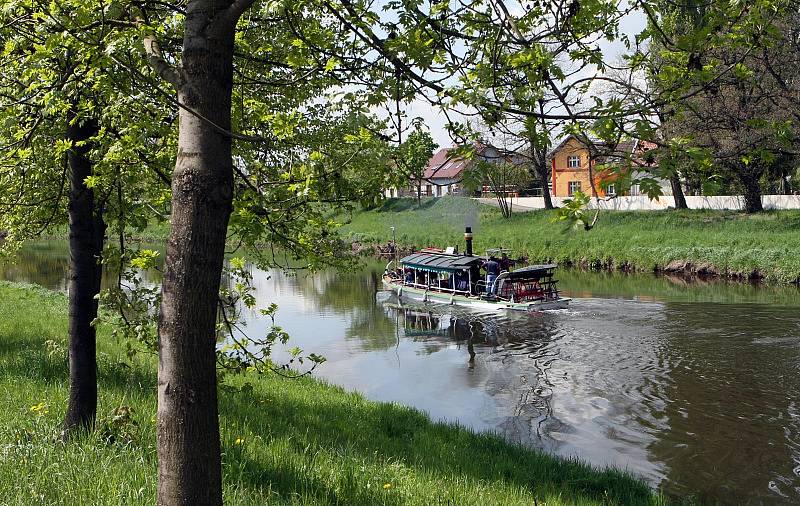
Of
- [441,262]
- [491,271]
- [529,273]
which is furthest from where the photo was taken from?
[441,262]

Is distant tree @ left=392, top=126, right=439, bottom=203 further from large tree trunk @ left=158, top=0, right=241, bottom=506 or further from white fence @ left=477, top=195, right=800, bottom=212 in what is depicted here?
white fence @ left=477, top=195, right=800, bottom=212

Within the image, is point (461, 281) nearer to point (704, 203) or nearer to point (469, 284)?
point (469, 284)

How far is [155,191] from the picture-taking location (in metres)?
7.72

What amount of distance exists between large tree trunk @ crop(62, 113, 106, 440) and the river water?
8277 millimetres

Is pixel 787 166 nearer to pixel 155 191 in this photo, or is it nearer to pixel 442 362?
pixel 442 362

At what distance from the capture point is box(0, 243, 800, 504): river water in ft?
40.9

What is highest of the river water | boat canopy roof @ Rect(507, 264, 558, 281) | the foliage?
the foliage

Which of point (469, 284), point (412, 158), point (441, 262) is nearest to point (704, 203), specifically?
point (441, 262)

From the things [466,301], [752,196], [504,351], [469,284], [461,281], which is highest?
[752,196]

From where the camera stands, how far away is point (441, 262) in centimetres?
3231

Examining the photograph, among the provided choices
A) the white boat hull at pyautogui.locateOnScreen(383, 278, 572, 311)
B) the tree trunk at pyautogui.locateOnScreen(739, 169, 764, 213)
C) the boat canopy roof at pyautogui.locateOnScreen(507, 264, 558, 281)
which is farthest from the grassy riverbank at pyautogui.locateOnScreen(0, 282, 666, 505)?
the tree trunk at pyautogui.locateOnScreen(739, 169, 764, 213)

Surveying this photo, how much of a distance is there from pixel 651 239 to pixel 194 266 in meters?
40.7

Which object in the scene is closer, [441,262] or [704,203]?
[441,262]

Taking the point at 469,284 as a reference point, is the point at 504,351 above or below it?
below
